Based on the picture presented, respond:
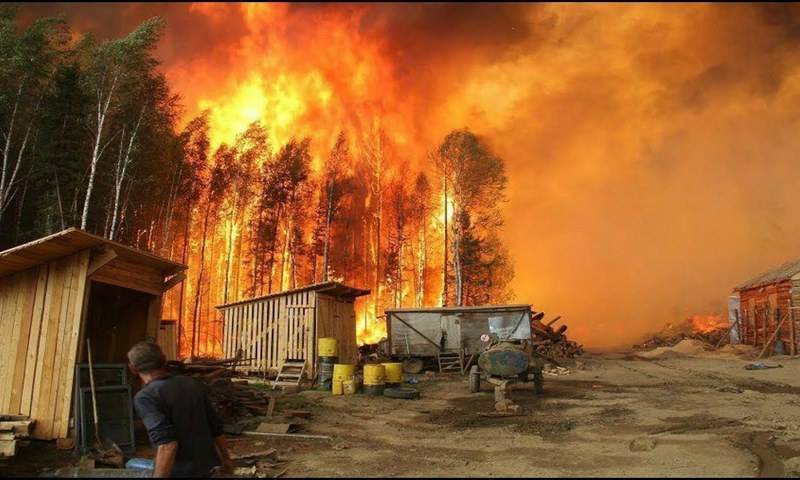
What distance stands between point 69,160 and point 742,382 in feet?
88.0

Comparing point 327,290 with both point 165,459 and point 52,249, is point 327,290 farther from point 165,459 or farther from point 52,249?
point 165,459

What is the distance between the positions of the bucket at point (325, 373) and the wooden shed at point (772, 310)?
2358 centimetres

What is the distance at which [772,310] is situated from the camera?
29.8m

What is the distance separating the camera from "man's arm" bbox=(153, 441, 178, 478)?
13.1 feet

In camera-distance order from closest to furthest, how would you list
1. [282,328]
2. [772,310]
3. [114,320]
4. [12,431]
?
[12,431]
[114,320]
[282,328]
[772,310]

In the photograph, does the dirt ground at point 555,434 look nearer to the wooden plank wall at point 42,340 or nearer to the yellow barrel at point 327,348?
the wooden plank wall at point 42,340

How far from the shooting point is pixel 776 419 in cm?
1116

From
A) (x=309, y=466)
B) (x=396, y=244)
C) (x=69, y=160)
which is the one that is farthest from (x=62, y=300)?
(x=396, y=244)

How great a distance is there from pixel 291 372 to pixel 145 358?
14.9 metres

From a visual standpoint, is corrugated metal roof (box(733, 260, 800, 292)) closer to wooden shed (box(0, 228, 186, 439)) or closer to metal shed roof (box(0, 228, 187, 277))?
metal shed roof (box(0, 228, 187, 277))

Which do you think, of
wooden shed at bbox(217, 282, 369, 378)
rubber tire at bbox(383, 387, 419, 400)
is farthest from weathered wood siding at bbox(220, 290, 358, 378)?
rubber tire at bbox(383, 387, 419, 400)

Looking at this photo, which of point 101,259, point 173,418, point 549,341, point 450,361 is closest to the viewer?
point 173,418

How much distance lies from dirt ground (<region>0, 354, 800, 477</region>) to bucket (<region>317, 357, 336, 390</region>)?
0.79m

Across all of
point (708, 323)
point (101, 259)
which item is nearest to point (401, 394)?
point (101, 259)
